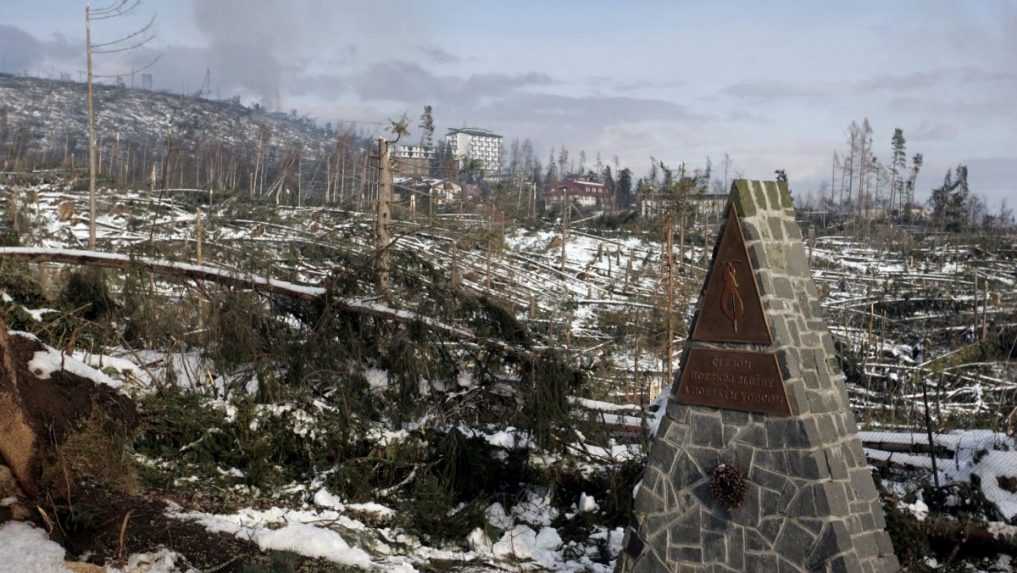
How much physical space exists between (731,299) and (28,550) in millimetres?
5055

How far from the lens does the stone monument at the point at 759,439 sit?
5.62 metres

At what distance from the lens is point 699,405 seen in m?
6.11

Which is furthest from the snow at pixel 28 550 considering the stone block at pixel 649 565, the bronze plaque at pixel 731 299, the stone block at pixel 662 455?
the bronze plaque at pixel 731 299

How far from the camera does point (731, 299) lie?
19.6ft

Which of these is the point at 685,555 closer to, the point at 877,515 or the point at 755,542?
the point at 755,542

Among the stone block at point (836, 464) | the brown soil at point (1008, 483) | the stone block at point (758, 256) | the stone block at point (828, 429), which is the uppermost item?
the stone block at point (758, 256)

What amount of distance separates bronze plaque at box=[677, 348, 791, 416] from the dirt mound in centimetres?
460

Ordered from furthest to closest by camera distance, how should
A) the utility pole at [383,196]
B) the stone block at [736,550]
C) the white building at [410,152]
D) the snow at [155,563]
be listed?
1. the white building at [410,152]
2. the utility pole at [383,196]
3. the stone block at [736,550]
4. the snow at [155,563]

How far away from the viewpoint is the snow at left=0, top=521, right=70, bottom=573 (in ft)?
16.4

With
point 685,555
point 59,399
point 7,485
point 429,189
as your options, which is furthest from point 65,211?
point 685,555

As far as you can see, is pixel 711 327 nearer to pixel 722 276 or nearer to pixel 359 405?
pixel 722 276

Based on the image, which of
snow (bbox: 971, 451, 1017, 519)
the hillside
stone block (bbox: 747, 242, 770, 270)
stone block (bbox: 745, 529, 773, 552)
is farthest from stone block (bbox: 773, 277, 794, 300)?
the hillside

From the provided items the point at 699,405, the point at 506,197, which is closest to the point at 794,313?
the point at 699,405

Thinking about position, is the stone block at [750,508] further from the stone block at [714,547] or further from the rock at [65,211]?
the rock at [65,211]
